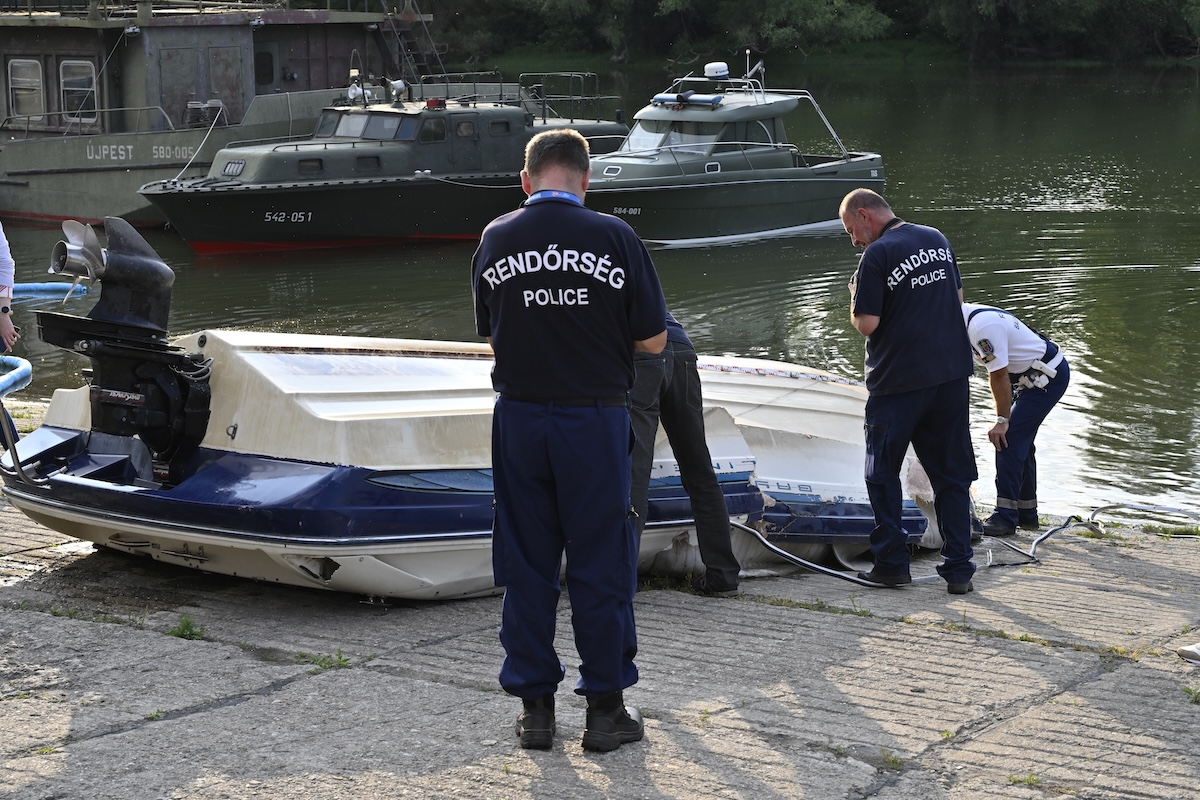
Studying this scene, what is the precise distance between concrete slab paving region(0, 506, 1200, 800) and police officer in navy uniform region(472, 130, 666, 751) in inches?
9.5

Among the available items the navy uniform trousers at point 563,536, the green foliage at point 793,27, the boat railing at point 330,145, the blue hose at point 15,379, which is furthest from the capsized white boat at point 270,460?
the green foliage at point 793,27

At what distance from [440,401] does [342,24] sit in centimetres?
2106

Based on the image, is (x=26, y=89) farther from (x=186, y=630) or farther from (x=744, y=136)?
(x=186, y=630)

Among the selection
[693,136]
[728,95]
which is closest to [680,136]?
[693,136]

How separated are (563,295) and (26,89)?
2302 cm

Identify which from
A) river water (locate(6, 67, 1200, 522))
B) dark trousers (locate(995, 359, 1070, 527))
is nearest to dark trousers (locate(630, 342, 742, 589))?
dark trousers (locate(995, 359, 1070, 527))

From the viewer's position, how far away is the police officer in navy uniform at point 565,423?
13.6 feet

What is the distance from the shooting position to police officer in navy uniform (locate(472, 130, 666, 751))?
4.16 meters

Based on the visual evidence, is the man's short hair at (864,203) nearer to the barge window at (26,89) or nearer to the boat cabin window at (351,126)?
the boat cabin window at (351,126)

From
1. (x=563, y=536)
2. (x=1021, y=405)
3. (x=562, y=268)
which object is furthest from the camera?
(x=1021, y=405)

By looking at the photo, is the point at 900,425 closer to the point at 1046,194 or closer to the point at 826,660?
the point at 826,660

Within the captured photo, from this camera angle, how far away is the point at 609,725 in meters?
4.18

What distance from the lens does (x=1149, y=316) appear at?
17.0m

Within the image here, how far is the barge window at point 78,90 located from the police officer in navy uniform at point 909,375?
790 inches
